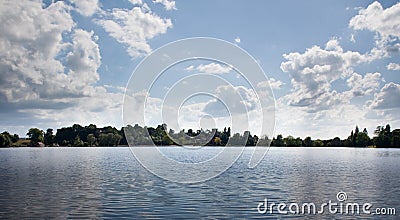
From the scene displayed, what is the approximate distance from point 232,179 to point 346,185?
51.7ft

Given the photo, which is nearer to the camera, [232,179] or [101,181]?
[101,181]

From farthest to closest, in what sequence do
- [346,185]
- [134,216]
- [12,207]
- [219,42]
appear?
[219,42] → [346,185] → [12,207] → [134,216]

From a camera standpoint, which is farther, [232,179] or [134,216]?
[232,179]

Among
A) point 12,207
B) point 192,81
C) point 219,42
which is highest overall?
point 219,42

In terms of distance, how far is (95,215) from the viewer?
32.0 metres

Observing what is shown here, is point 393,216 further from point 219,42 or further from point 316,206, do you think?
point 219,42

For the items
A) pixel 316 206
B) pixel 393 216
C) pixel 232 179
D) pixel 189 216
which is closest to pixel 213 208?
pixel 189 216

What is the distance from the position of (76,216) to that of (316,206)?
21.5m

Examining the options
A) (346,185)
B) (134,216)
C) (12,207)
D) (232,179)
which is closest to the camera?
(134,216)

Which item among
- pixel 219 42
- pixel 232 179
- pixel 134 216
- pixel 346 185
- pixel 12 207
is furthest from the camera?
pixel 219 42

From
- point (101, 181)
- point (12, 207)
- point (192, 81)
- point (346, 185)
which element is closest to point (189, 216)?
point (12, 207)

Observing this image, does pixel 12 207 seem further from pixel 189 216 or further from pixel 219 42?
pixel 219 42

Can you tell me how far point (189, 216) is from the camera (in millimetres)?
32031

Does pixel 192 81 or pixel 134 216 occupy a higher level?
pixel 192 81
